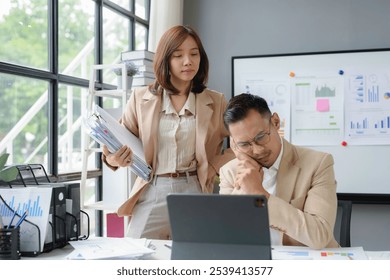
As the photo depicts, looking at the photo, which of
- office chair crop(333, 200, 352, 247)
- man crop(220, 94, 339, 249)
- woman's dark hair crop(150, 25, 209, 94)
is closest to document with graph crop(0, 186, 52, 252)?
man crop(220, 94, 339, 249)

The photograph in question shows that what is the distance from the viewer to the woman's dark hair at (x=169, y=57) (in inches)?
76.5

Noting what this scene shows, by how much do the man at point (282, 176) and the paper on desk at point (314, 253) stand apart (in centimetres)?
2

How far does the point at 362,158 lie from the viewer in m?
3.36

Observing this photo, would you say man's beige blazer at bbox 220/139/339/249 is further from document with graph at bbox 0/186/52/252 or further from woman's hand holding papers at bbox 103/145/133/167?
document with graph at bbox 0/186/52/252

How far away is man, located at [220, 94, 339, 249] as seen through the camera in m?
1.40

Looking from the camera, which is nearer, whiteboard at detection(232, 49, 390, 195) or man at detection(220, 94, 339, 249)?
man at detection(220, 94, 339, 249)

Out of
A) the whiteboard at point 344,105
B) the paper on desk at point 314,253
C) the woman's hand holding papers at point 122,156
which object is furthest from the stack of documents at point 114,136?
the whiteboard at point 344,105

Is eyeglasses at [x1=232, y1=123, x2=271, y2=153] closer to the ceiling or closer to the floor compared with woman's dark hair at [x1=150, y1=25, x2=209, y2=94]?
closer to the floor

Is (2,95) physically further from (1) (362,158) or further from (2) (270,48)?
(1) (362,158)

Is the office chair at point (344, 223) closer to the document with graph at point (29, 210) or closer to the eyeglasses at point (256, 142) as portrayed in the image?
the eyeglasses at point (256, 142)

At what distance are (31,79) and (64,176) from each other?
22.8 inches

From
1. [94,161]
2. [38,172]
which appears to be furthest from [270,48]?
[38,172]

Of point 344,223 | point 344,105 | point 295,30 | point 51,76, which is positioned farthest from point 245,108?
point 295,30

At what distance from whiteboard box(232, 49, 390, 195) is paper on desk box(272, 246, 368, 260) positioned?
6.65 ft
